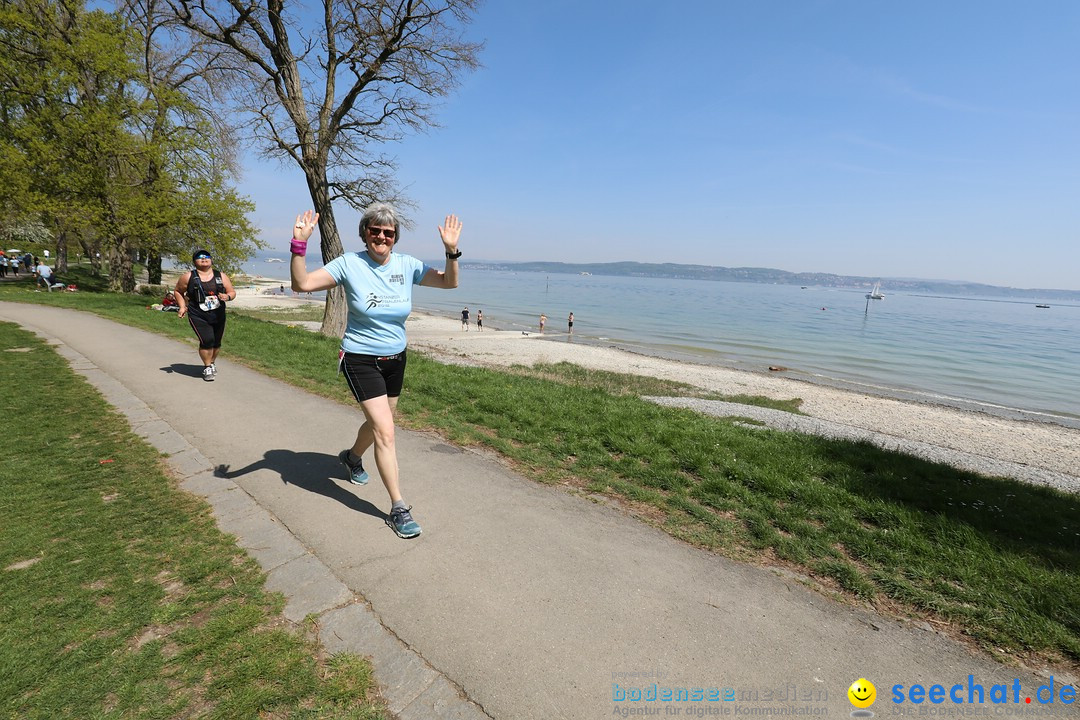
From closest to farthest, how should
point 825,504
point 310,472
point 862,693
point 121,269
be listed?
point 862,693 → point 825,504 → point 310,472 → point 121,269

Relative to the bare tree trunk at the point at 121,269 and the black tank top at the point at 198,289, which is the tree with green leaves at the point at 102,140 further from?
the black tank top at the point at 198,289

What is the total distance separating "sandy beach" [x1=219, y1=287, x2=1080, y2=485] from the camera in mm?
12312

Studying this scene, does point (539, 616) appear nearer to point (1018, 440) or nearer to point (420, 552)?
point (420, 552)

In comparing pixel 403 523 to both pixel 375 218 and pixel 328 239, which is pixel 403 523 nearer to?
pixel 375 218

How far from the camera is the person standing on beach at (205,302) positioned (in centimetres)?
758

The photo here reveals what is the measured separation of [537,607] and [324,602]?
119cm

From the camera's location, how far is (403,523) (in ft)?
11.5

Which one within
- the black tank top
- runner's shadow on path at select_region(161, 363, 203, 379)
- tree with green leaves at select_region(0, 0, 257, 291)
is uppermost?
tree with green leaves at select_region(0, 0, 257, 291)

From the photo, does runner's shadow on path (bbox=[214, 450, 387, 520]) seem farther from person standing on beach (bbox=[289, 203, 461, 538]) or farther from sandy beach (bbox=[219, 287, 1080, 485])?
sandy beach (bbox=[219, 287, 1080, 485])

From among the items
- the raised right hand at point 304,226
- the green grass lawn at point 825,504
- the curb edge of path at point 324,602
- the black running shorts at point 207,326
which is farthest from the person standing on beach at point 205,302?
the raised right hand at point 304,226

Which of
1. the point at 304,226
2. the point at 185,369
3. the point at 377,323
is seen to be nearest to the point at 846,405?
the point at 377,323

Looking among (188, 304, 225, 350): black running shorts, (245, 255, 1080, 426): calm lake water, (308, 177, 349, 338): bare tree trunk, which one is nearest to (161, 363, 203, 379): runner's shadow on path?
(188, 304, 225, 350): black running shorts

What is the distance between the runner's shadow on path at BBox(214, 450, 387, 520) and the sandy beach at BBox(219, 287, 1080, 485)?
9.08 metres

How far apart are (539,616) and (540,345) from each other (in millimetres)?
24600
